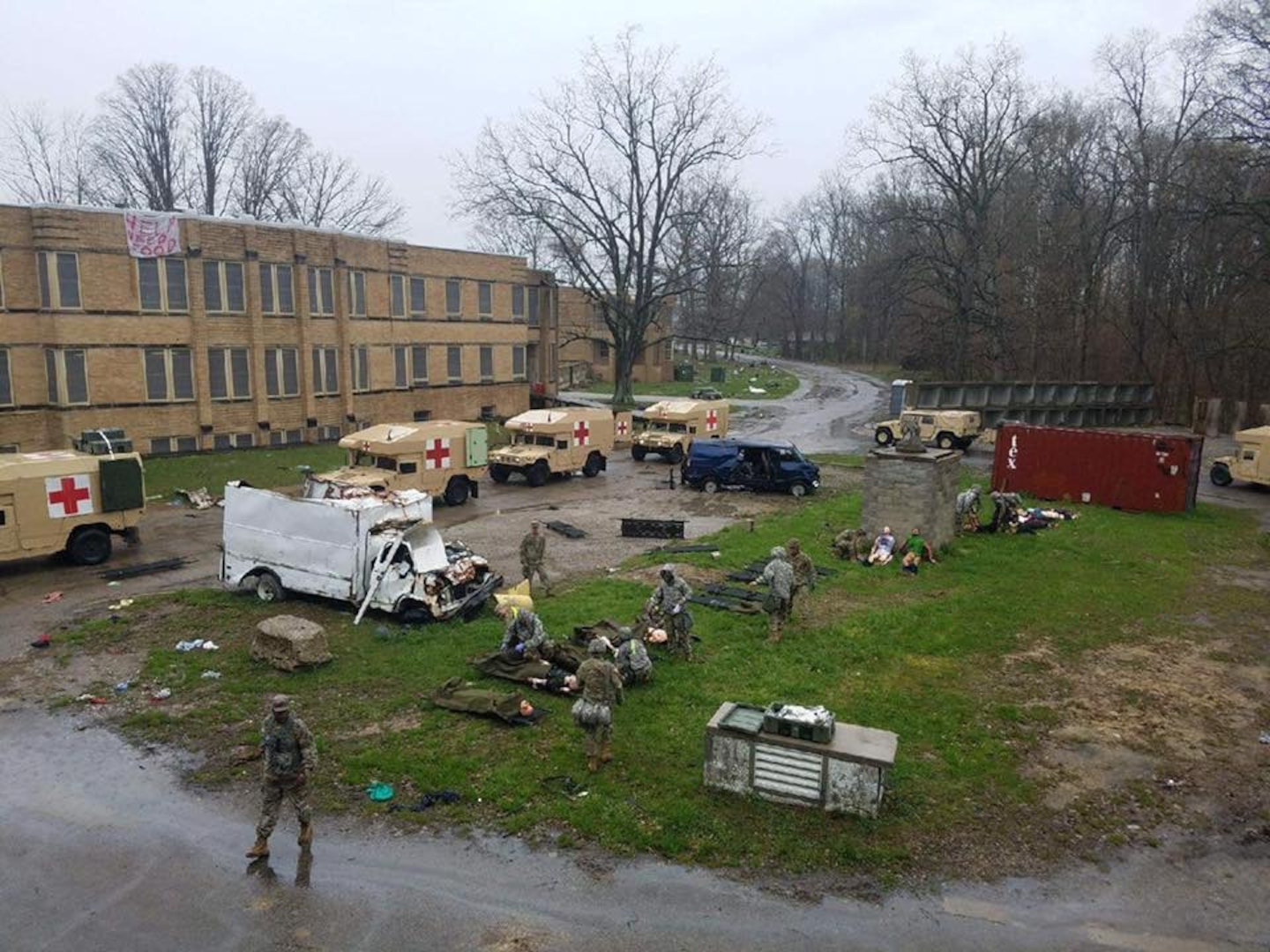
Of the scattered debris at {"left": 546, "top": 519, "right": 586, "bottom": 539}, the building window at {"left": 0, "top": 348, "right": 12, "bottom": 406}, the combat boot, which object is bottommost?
the combat boot

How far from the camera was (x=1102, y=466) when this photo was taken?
25016 mm

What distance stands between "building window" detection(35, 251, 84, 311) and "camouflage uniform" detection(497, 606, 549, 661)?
23527 millimetres

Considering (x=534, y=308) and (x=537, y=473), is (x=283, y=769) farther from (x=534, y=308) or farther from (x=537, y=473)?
(x=534, y=308)

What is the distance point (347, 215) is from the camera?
66312 mm

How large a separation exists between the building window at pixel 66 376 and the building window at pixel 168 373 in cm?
188

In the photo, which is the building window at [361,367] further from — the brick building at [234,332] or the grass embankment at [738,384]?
the grass embankment at [738,384]

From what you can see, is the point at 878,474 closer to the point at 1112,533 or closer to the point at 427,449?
the point at 1112,533

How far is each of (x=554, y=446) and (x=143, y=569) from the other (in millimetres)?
13617

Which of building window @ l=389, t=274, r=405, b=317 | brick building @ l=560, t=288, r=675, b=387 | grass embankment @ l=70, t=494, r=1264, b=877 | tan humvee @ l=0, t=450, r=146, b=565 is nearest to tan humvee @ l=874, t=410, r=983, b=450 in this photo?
grass embankment @ l=70, t=494, r=1264, b=877

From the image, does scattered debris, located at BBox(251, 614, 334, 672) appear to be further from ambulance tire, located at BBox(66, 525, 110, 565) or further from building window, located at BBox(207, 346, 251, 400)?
building window, located at BBox(207, 346, 251, 400)

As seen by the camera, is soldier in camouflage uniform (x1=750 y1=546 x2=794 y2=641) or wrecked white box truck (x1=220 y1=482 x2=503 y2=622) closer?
soldier in camouflage uniform (x1=750 y1=546 x2=794 y2=641)

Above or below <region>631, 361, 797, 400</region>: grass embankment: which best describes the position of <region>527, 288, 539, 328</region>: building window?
above

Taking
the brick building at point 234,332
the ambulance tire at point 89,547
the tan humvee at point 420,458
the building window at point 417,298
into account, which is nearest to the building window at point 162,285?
the brick building at point 234,332

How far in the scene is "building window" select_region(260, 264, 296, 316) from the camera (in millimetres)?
33156
